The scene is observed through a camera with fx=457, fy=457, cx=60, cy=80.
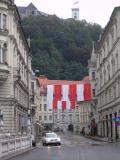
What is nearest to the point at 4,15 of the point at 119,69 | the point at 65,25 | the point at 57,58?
the point at 119,69

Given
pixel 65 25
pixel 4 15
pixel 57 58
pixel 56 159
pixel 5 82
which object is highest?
pixel 65 25

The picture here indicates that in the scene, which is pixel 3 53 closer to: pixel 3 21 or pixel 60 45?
pixel 3 21

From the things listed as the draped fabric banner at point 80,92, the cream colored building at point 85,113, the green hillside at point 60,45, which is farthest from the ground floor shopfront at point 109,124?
the cream colored building at point 85,113

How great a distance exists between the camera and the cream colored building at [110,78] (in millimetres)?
59594

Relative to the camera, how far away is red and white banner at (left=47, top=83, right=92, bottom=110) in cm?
5997

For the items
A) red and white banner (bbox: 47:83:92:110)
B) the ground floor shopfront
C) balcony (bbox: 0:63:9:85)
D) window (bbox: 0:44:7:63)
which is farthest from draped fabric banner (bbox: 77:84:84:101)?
window (bbox: 0:44:7:63)

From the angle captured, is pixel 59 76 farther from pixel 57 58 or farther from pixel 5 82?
pixel 5 82

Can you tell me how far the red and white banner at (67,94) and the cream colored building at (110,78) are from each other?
4.17m

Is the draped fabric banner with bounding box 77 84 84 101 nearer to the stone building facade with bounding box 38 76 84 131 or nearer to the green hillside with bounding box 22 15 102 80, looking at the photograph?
the green hillside with bounding box 22 15 102 80

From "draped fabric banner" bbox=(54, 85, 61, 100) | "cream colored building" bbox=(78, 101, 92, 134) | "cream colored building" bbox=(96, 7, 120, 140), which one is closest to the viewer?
"cream colored building" bbox=(96, 7, 120, 140)

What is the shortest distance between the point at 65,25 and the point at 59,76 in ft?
79.0

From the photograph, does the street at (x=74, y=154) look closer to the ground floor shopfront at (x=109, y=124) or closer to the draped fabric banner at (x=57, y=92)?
the ground floor shopfront at (x=109, y=124)

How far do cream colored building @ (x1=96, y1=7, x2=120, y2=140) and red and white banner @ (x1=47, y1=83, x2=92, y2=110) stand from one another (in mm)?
4169

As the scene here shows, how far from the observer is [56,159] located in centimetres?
2372
